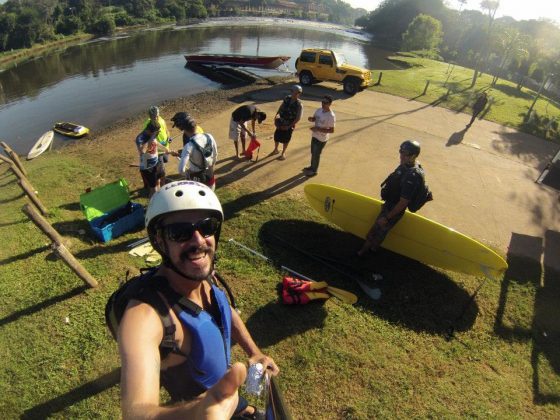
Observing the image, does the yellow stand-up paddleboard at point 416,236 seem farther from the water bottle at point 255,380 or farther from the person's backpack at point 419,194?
the water bottle at point 255,380

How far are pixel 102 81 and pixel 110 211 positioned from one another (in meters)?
27.4

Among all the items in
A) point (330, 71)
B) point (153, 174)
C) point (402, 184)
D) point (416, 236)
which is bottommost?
point (416, 236)

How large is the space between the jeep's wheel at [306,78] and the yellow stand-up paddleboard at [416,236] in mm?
14656

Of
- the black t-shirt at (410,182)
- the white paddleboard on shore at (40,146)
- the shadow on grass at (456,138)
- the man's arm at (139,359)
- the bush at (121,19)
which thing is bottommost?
the white paddleboard on shore at (40,146)

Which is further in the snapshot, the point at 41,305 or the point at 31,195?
the point at 31,195

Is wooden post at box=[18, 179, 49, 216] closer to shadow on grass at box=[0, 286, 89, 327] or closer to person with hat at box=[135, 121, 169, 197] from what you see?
person with hat at box=[135, 121, 169, 197]

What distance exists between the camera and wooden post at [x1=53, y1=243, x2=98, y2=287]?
17.3ft

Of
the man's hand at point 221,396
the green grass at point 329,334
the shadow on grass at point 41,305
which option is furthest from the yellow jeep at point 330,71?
the man's hand at point 221,396

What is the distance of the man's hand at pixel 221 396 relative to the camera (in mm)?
1200

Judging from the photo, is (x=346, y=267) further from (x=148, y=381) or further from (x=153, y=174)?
(x=148, y=381)

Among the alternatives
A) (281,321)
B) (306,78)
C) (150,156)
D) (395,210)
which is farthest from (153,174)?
(306,78)

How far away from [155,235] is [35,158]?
15.1 metres

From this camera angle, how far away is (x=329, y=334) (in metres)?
5.23

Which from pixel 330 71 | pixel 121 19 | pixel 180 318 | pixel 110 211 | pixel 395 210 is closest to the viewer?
pixel 180 318
